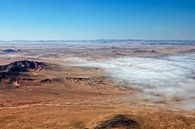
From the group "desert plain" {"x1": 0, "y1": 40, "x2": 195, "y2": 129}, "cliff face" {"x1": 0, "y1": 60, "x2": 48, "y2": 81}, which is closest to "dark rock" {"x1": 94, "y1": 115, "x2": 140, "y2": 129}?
"desert plain" {"x1": 0, "y1": 40, "x2": 195, "y2": 129}

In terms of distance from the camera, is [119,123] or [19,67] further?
[19,67]

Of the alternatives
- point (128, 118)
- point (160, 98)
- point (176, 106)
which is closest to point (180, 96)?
point (160, 98)

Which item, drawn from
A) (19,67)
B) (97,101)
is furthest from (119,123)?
(19,67)

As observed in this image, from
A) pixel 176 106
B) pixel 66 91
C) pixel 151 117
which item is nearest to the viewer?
pixel 151 117

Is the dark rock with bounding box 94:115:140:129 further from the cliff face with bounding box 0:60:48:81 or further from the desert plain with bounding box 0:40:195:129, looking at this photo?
the cliff face with bounding box 0:60:48:81

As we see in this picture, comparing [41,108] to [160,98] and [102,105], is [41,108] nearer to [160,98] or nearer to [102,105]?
[102,105]

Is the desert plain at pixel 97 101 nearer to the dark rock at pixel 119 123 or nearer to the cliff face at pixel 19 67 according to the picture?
the dark rock at pixel 119 123

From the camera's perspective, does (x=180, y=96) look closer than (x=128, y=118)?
No

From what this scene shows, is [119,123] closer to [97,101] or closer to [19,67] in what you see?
[97,101]
